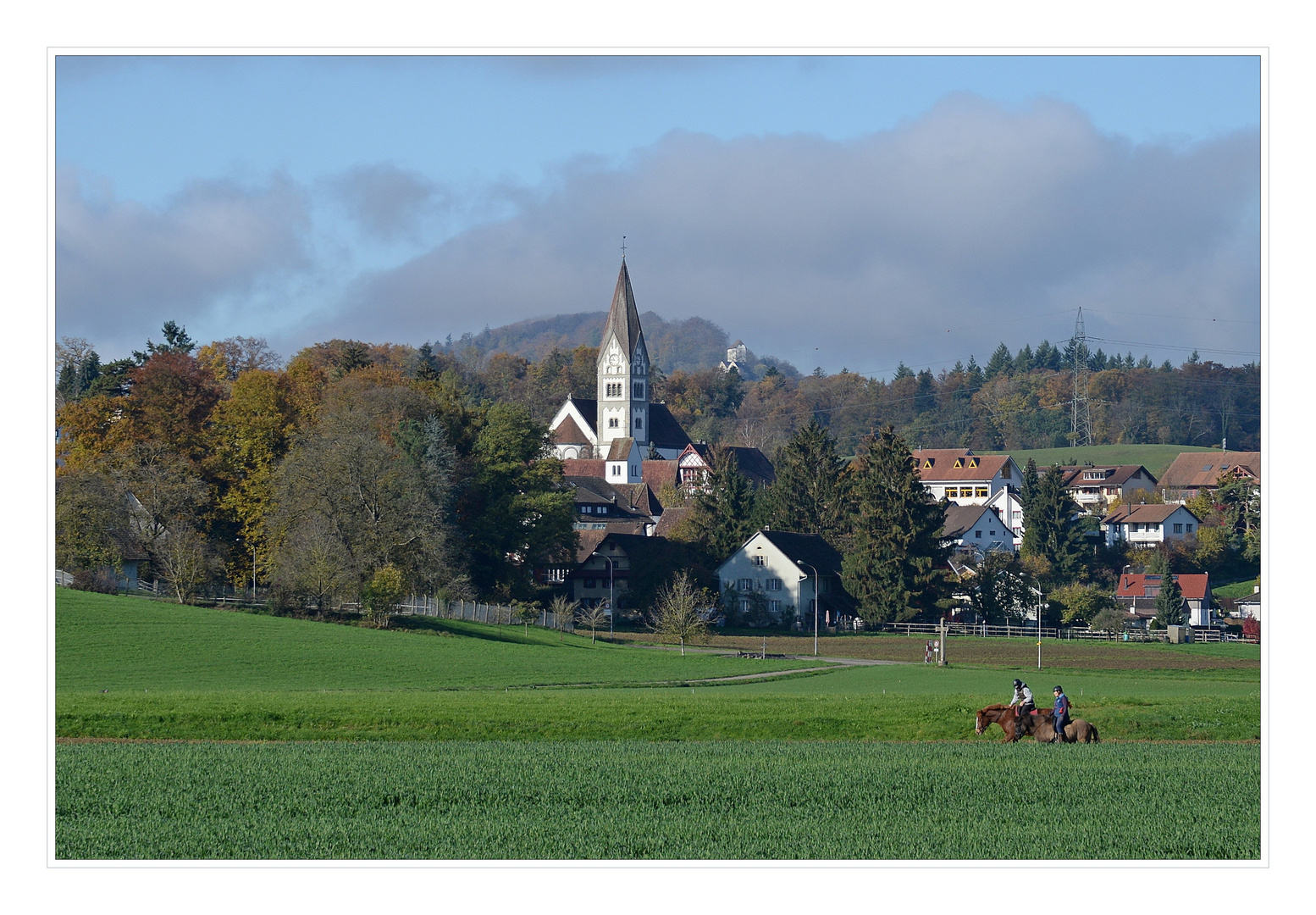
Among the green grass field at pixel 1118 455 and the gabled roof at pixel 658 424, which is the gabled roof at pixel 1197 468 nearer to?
the green grass field at pixel 1118 455

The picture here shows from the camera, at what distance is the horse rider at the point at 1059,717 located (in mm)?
23547

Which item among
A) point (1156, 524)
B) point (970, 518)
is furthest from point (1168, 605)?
point (1156, 524)

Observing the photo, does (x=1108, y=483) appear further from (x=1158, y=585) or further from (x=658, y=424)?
(x=658, y=424)

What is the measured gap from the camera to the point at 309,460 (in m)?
58.8

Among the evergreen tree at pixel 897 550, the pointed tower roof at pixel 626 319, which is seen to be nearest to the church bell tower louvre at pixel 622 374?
the pointed tower roof at pixel 626 319

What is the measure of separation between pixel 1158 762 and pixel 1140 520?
332ft

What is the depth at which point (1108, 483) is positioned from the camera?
13812 centimetres

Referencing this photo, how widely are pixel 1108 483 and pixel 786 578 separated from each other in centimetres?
6814

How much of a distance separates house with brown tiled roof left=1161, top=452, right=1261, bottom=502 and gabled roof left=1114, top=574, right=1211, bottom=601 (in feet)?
114

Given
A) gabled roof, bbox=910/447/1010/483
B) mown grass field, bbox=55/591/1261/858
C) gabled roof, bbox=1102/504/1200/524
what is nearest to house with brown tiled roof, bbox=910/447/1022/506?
gabled roof, bbox=910/447/1010/483

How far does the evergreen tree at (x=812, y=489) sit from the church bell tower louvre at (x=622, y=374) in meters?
68.8

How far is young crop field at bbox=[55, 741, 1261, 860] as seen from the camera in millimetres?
13797

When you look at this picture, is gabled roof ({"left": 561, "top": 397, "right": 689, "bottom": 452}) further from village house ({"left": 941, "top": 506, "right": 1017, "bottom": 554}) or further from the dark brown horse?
the dark brown horse

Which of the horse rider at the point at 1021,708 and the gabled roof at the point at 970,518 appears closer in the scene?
the horse rider at the point at 1021,708
